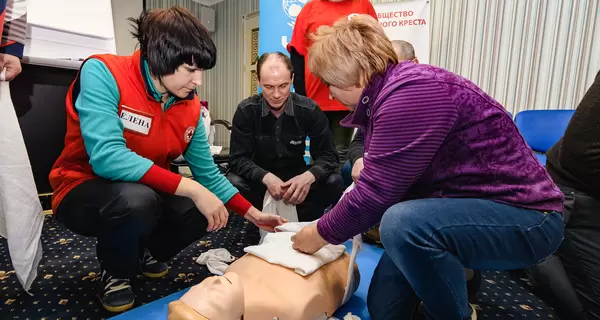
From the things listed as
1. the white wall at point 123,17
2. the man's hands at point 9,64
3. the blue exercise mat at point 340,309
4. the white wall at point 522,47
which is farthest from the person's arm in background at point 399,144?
the white wall at point 123,17

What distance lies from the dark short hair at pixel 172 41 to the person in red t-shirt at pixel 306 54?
3.72 feet

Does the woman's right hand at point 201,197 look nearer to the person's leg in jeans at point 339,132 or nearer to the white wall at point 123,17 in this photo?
the person's leg in jeans at point 339,132

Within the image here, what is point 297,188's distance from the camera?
156 centimetres

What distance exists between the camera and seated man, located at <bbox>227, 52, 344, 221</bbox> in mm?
1666

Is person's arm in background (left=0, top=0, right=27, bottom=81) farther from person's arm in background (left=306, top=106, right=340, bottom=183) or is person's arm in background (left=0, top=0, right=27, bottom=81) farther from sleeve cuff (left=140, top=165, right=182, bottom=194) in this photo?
person's arm in background (left=306, top=106, right=340, bottom=183)

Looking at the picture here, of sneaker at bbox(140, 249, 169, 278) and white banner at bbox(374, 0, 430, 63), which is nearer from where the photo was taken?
sneaker at bbox(140, 249, 169, 278)

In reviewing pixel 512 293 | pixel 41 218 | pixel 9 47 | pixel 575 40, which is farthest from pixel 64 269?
pixel 575 40

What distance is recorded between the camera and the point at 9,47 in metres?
1.19

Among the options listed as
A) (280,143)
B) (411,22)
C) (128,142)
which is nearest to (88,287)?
(128,142)

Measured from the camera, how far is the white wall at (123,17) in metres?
4.08

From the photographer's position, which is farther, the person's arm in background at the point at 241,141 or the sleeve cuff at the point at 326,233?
the person's arm in background at the point at 241,141

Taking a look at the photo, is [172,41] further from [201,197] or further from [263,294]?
[263,294]

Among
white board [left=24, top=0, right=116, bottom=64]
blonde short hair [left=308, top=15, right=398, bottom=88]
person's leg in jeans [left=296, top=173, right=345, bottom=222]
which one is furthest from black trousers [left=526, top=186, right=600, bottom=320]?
white board [left=24, top=0, right=116, bottom=64]

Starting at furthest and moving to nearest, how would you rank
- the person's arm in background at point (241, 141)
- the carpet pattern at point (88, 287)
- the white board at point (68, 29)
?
the person's arm in background at point (241, 141), the white board at point (68, 29), the carpet pattern at point (88, 287)
